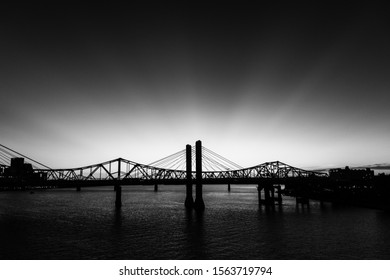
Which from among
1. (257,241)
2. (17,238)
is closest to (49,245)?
(17,238)

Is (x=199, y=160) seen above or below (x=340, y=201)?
above

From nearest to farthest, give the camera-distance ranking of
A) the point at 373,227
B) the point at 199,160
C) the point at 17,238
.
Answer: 1. the point at 17,238
2. the point at 373,227
3. the point at 199,160

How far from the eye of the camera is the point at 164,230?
33.6 m

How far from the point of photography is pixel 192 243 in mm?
26016

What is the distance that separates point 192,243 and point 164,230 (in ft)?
27.8
